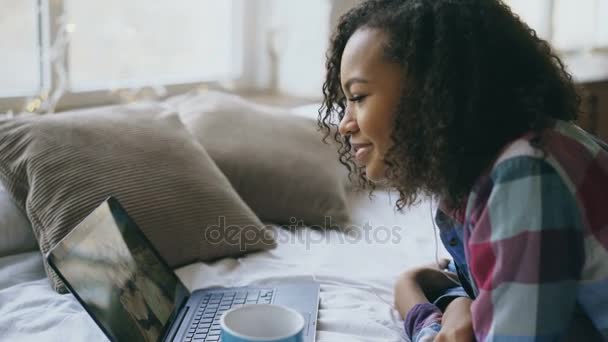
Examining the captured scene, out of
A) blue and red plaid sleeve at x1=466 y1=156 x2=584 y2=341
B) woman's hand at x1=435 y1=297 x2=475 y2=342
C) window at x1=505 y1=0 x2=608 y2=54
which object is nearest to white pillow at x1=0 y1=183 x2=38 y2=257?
woman's hand at x1=435 y1=297 x2=475 y2=342

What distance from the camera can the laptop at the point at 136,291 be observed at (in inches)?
40.0

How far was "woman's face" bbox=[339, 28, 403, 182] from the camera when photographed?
0.94m

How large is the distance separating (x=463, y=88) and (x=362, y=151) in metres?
0.19

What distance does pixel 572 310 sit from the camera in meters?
0.83

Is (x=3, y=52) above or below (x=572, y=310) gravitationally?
above

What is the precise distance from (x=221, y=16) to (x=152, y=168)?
112cm

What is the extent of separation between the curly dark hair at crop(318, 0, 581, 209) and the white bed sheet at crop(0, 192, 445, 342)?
313mm

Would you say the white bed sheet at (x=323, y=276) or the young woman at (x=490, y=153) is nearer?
the young woman at (x=490, y=153)

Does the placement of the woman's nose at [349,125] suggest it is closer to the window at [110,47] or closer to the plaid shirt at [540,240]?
the plaid shirt at [540,240]

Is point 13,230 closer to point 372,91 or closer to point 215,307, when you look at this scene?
point 215,307

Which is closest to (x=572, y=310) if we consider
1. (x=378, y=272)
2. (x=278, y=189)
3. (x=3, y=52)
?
(x=378, y=272)

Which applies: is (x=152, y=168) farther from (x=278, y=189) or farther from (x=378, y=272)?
(x=378, y=272)

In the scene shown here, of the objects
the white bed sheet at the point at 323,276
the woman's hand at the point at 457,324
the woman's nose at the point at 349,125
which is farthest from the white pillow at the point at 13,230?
the woman's hand at the point at 457,324

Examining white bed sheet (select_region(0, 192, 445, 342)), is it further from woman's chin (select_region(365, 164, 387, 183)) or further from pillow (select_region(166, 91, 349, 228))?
woman's chin (select_region(365, 164, 387, 183))
